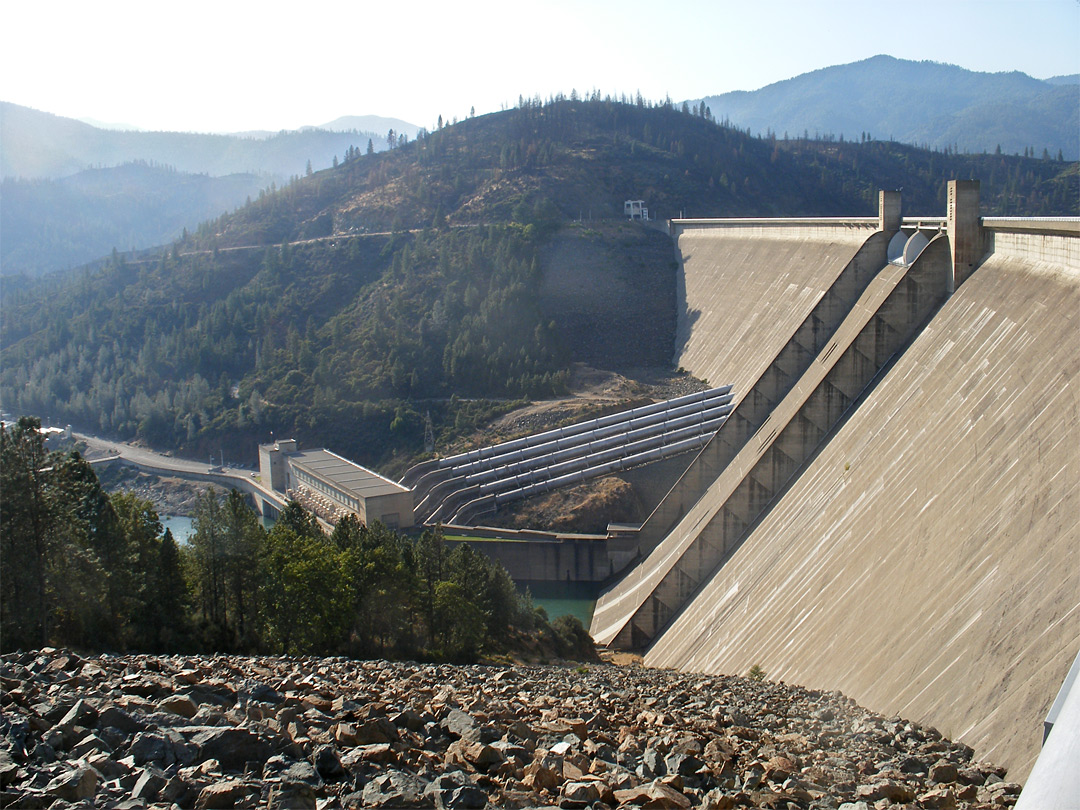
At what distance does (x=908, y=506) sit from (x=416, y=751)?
1188 centimetres

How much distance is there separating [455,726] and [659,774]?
238 cm

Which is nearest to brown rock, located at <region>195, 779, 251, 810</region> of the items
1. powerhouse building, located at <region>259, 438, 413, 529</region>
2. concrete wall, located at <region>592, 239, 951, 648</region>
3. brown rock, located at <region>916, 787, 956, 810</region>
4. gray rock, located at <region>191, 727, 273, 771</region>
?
gray rock, located at <region>191, 727, 273, 771</region>

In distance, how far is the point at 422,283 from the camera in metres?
75.5

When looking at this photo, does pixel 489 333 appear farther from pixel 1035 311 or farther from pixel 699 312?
pixel 1035 311

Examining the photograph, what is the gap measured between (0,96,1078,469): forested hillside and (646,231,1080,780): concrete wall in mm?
37446

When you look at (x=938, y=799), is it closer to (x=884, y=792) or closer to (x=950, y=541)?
(x=884, y=792)

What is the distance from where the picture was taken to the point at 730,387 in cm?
4991

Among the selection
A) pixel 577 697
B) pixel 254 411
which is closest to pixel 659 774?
pixel 577 697

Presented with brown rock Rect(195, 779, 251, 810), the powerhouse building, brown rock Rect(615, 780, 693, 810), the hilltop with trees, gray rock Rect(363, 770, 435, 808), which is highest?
brown rock Rect(195, 779, 251, 810)

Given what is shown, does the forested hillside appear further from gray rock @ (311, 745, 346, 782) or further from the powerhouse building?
gray rock @ (311, 745, 346, 782)

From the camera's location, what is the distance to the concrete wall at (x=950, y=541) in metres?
11.5

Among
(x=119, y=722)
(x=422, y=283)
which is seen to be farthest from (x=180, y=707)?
(x=422, y=283)

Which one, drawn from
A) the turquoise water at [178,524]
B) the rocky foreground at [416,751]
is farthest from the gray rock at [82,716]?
the turquoise water at [178,524]

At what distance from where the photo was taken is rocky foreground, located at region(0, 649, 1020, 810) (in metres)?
8.05
